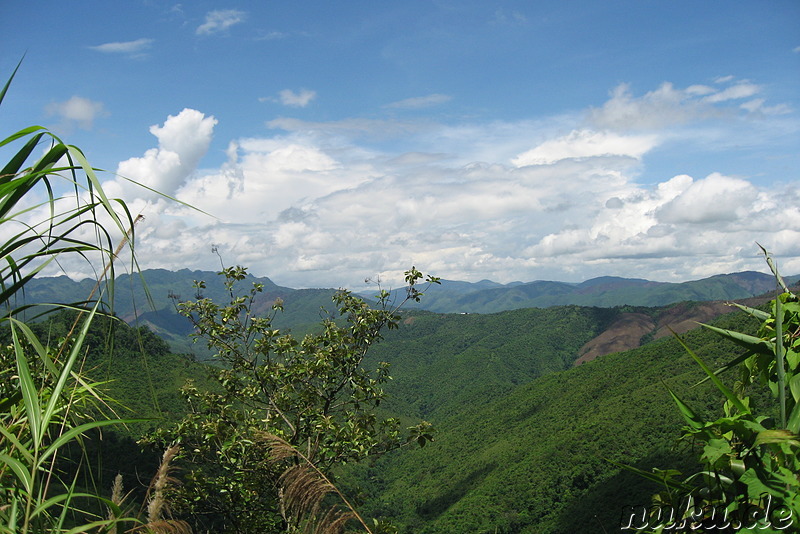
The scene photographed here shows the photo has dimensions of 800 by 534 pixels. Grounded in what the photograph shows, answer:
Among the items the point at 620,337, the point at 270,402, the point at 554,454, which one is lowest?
the point at 554,454

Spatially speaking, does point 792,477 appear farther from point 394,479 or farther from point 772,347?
point 394,479

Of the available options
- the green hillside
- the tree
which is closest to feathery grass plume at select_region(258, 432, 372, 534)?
the tree

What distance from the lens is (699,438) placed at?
5.12 feet

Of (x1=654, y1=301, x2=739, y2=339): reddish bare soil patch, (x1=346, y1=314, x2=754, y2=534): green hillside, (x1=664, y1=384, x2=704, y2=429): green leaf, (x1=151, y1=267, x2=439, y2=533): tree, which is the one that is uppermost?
(x1=664, y1=384, x2=704, y2=429): green leaf

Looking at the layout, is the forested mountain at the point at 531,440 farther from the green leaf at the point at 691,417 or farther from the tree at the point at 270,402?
the green leaf at the point at 691,417

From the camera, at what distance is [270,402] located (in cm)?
790

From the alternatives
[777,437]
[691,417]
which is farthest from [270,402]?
[777,437]

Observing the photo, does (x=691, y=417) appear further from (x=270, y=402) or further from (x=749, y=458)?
(x=270, y=402)

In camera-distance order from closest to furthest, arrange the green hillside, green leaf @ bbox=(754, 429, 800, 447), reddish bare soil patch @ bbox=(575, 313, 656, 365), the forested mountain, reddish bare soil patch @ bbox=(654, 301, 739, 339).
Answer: green leaf @ bbox=(754, 429, 800, 447) → the forested mountain → the green hillside → reddish bare soil patch @ bbox=(575, 313, 656, 365) → reddish bare soil patch @ bbox=(654, 301, 739, 339)

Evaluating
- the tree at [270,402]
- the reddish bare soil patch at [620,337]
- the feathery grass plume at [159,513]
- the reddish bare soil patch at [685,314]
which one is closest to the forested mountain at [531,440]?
the feathery grass plume at [159,513]

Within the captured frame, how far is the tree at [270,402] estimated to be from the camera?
24.0ft

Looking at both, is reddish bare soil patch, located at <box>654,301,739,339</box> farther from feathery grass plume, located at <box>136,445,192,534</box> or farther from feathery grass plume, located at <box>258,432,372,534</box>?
feathery grass plume, located at <box>136,445,192,534</box>

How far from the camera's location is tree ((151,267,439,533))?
7.30 m

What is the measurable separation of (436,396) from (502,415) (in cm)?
5113
